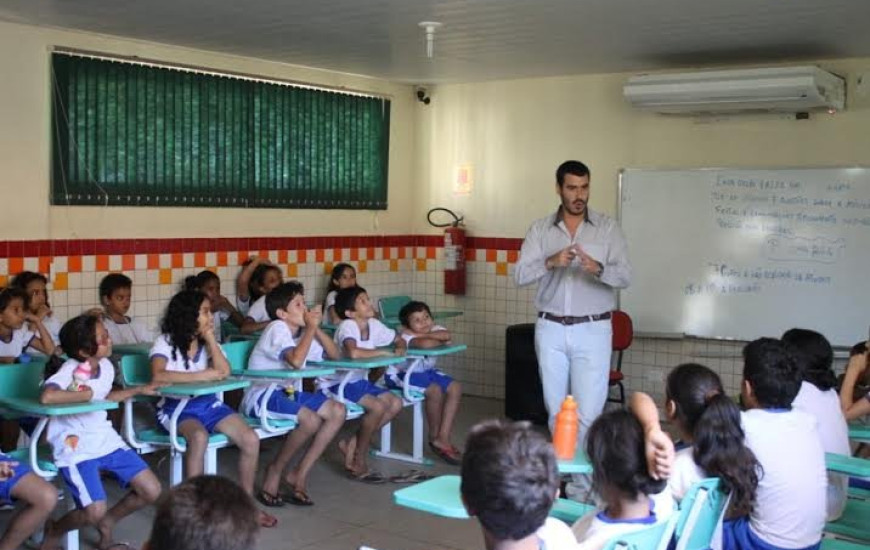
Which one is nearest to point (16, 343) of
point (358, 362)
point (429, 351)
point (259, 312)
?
point (259, 312)

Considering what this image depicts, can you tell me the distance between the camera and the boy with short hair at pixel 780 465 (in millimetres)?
3244

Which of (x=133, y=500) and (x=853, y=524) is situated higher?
(x=853, y=524)

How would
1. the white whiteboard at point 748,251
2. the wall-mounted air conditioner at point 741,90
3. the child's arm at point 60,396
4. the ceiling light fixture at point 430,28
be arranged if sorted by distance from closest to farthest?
1. the child's arm at point 60,396
2. the ceiling light fixture at point 430,28
3. the wall-mounted air conditioner at point 741,90
4. the white whiteboard at point 748,251

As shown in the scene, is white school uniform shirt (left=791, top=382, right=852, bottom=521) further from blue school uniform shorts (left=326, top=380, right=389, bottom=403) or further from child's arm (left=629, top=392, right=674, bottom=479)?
blue school uniform shorts (left=326, top=380, right=389, bottom=403)

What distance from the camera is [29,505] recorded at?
4.22 metres

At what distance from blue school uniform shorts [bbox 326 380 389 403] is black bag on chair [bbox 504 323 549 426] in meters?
1.73

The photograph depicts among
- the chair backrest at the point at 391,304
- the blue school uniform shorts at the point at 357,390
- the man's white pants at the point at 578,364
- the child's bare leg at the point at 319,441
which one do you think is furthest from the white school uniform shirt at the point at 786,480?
the chair backrest at the point at 391,304

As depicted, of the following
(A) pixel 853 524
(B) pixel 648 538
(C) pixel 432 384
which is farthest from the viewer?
(C) pixel 432 384

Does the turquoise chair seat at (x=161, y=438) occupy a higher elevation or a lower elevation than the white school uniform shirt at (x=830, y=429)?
lower

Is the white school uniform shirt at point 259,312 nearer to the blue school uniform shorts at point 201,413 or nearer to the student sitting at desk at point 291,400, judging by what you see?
the student sitting at desk at point 291,400

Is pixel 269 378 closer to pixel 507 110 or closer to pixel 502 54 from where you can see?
pixel 502 54

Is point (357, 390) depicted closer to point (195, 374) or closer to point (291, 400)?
point (291, 400)

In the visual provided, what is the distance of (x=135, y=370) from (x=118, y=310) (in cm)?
123

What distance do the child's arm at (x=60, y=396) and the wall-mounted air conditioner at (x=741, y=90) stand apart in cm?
423
